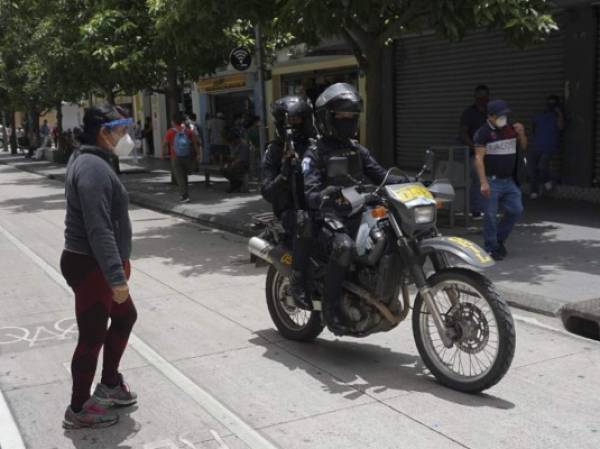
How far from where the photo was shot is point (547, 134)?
1172cm

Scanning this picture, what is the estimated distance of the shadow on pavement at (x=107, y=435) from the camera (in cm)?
383

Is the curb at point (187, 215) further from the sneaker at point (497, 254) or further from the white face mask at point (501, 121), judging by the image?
the white face mask at point (501, 121)

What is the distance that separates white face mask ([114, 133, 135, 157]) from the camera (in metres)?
4.02

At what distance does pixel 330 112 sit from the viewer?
15.9 ft

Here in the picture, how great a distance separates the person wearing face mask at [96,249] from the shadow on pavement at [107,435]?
4 cm

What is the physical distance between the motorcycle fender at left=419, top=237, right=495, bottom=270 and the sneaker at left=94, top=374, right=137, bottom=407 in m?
1.99

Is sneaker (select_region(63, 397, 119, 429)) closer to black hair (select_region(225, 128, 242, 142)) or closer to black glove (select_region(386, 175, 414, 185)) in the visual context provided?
black glove (select_region(386, 175, 414, 185))

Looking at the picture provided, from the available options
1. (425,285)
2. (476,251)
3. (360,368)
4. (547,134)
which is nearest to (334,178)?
(425,285)

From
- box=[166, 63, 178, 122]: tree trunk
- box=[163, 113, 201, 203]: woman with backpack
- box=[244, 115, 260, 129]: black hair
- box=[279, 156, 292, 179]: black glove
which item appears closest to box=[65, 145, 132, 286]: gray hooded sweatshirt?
box=[279, 156, 292, 179]: black glove

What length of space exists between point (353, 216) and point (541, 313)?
7.76ft

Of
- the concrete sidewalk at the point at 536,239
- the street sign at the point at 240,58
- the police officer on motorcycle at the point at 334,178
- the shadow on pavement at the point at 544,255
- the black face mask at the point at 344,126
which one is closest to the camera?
the police officer on motorcycle at the point at 334,178

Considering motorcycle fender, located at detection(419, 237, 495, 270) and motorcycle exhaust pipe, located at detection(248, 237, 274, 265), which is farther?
motorcycle exhaust pipe, located at detection(248, 237, 274, 265)

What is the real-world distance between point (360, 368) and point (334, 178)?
1306mm

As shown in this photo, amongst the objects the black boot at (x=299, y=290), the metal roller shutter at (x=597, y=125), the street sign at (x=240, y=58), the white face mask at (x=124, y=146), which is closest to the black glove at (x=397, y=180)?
the black boot at (x=299, y=290)
